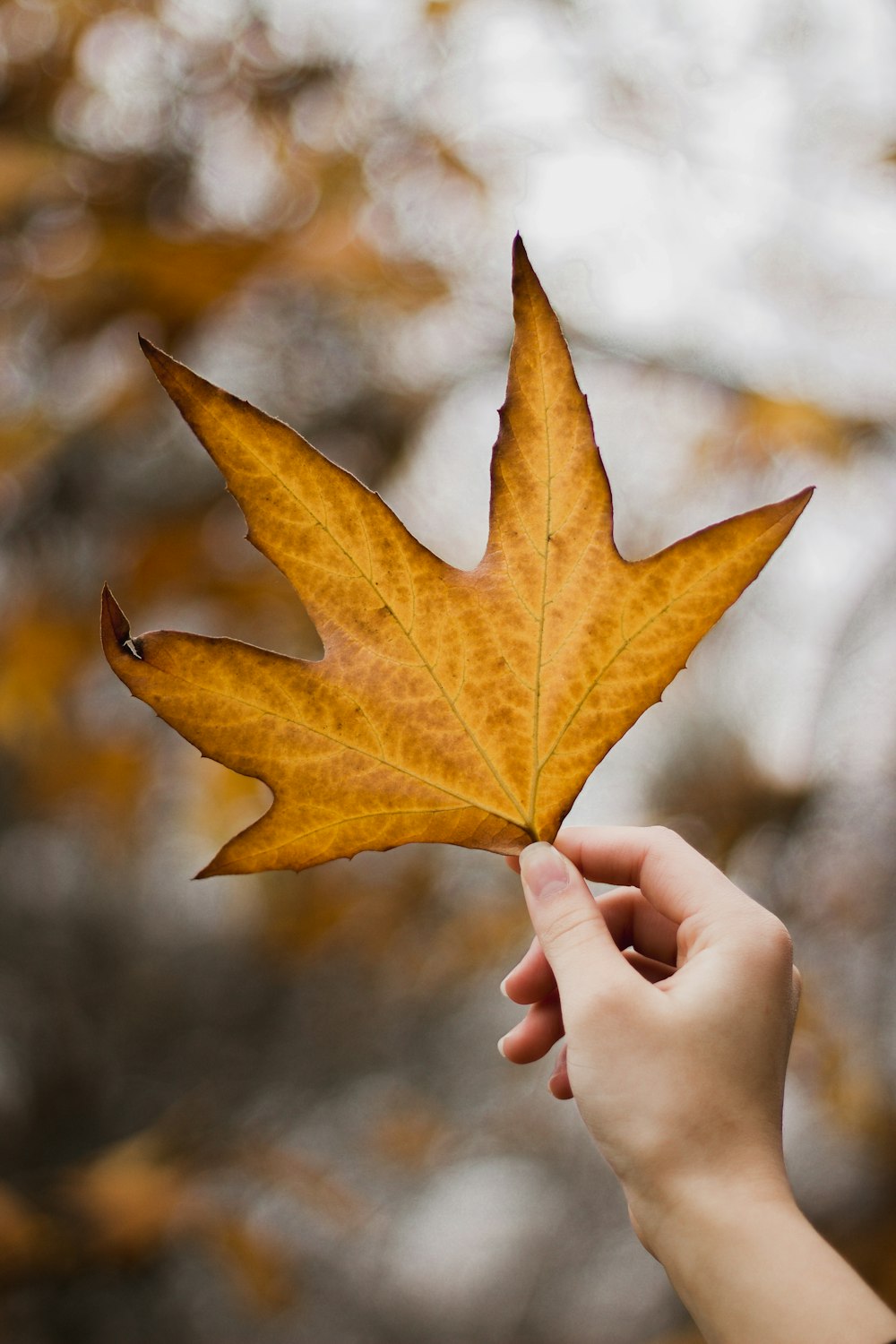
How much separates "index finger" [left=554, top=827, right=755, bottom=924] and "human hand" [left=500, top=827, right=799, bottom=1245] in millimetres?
35

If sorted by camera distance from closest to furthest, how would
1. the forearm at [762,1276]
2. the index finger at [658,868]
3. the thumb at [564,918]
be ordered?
1. the forearm at [762,1276]
2. the thumb at [564,918]
3. the index finger at [658,868]

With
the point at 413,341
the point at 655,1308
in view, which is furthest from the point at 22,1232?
the point at 413,341

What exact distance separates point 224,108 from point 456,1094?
9.80 feet

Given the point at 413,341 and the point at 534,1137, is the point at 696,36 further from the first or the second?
the point at 534,1137

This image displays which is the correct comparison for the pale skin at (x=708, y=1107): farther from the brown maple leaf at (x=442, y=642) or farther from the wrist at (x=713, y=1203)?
the brown maple leaf at (x=442, y=642)

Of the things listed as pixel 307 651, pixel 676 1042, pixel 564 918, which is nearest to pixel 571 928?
pixel 564 918

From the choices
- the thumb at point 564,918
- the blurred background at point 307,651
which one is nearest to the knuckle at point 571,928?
the thumb at point 564,918

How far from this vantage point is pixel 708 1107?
727 millimetres

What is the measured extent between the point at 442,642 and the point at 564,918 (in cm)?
28

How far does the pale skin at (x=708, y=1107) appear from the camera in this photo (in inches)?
26.5

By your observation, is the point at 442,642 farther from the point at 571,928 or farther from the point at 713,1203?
the point at 713,1203

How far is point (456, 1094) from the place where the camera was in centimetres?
295

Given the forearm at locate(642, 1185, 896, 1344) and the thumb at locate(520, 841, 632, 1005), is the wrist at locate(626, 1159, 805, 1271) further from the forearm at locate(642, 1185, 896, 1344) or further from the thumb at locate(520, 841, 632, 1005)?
the thumb at locate(520, 841, 632, 1005)

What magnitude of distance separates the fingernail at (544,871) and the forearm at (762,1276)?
0.26 metres
